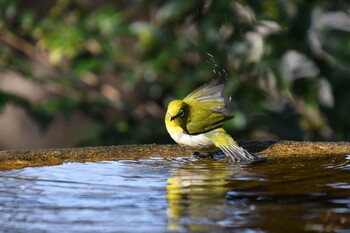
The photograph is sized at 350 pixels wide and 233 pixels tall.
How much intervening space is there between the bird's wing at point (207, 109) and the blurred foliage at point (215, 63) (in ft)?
3.65

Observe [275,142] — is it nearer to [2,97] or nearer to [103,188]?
[103,188]

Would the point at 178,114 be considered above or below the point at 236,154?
above

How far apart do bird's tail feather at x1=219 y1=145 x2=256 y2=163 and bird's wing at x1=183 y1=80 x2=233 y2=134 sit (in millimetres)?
144

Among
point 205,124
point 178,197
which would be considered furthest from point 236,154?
point 178,197

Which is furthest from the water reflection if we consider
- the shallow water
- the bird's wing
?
the bird's wing

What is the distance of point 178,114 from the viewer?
10.9 ft

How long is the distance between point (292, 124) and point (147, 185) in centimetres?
249

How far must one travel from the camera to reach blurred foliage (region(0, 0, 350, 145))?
4.80 m

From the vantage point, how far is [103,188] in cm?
240

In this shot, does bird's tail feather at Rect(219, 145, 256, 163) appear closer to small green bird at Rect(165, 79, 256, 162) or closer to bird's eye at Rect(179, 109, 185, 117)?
small green bird at Rect(165, 79, 256, 162)

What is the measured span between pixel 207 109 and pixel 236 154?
353 millimetres

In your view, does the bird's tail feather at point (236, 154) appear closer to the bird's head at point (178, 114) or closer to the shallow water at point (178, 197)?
the shallow water at point (178, 197)

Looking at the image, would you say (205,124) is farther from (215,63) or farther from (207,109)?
(215,63)

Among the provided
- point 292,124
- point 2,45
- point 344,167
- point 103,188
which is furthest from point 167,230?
point 2,45
